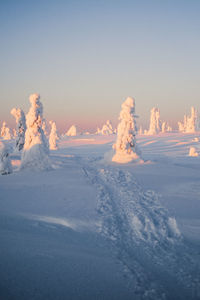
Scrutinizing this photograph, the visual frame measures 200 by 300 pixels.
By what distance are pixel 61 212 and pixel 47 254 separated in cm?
358

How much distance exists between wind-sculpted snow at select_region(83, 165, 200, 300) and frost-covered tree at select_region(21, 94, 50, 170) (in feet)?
34.6

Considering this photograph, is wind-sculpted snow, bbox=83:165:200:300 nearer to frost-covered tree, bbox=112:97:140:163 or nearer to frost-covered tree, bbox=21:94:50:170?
frost-covered tree, bbox=21:94:50:170

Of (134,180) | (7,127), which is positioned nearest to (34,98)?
(134,180)

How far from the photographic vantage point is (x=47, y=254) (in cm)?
482

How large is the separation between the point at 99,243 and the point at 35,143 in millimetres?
15961

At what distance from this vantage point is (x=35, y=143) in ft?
66.3

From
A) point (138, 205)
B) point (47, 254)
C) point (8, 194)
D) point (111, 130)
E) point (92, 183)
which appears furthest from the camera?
point (111, 130)

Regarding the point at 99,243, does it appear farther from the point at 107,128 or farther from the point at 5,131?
the point at 107,128

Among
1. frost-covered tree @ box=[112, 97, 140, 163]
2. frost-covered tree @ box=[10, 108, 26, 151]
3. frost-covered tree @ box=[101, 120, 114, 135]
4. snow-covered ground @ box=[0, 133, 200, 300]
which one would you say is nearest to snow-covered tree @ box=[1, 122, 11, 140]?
frost-covered tree @ box=[10, 108, 26, 151]

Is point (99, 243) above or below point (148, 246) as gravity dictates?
above

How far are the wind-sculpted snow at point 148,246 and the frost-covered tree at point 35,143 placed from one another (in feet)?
34.6

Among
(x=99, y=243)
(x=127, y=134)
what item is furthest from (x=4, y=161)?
(x=99, y=243)

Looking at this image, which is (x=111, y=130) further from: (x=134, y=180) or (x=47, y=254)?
(x=47, y=254)

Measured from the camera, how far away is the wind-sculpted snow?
432cm
